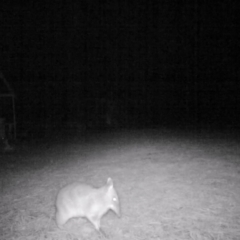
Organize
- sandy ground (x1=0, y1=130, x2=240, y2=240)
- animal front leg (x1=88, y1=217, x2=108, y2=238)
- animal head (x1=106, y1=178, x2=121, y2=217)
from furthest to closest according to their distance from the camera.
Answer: sandy ground (x1=0, y1=130, x2=240, y2=240)
animal front leg (x1=88, y1=217, x2=108, y2=238)
animal head (x1=106, y1=178, x2=121, y2=217)

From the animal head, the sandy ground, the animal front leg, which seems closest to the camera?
the animal head

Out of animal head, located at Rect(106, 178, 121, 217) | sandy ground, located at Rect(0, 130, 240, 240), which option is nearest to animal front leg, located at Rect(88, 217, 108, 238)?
sandy ground, located at Rect(0, 130, 240, 240)

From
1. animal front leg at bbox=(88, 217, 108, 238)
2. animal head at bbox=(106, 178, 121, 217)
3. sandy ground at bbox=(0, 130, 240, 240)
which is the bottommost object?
sandy ground at bbox=(0, 130, 240, 240)

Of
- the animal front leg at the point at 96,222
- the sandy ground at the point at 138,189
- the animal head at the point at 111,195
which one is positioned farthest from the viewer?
the sandy ground at the point at 138,189

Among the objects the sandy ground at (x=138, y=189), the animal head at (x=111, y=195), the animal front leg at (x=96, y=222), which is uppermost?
the animal head at (x=111, y=195)

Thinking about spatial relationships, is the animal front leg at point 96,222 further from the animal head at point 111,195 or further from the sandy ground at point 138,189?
the animal head at point 111,195

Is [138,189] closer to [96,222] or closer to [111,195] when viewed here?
[96,222]

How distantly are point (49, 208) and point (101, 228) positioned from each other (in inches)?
66.7

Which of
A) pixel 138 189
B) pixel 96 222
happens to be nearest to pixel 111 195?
pixel 96 222

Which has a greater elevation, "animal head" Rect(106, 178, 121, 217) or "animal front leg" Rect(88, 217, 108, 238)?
"animal head" Rect(106, 178, 121, 217)

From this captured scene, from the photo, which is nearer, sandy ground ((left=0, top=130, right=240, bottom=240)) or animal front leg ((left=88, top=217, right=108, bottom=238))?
animal front leg ((left=88, top=217, right=108, bottom=238))

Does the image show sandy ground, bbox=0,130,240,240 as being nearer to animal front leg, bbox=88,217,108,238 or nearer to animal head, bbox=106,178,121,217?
animal front leg, bbox=88,217,108,238

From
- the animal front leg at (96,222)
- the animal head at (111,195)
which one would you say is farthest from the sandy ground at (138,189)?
the animal head at (111,195)

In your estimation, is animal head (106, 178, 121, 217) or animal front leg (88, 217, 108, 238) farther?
animal front leg (88, 217, 108, 238)
